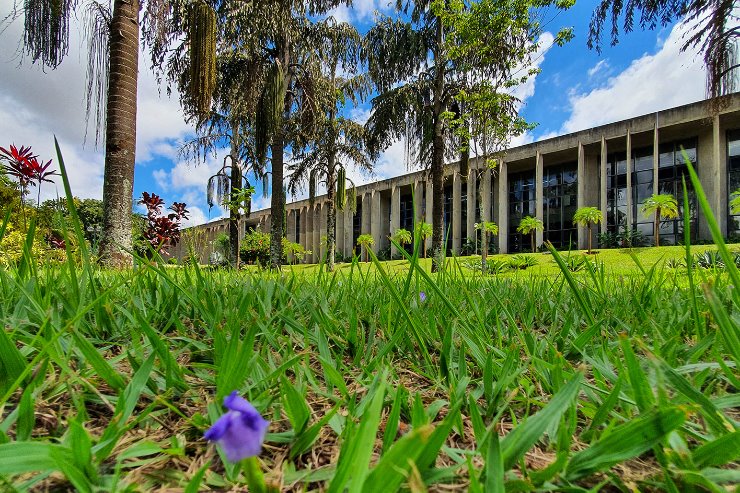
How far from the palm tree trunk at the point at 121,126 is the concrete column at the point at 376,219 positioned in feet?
92.3

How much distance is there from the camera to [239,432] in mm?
295

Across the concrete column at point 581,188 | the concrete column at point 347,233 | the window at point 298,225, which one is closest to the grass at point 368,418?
the concrete column at point 581,188

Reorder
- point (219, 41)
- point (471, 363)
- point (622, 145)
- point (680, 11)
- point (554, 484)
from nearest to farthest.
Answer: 1. point (554, 484)
2. point (471, 363)
3. point (680, 11)
4. point (219, 41)
5. point (622, 145)

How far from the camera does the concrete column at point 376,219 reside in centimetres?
3328

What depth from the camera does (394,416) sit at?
48cm

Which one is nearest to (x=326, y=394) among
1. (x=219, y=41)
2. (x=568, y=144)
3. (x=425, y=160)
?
(x=219, y=41)

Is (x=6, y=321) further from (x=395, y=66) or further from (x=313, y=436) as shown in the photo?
(x=395, y=66)

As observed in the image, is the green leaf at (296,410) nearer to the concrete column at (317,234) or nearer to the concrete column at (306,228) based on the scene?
the concrete column at (317,234)

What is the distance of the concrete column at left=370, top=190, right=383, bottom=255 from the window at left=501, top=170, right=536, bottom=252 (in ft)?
38.2

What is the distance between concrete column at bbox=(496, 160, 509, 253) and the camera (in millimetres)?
25359

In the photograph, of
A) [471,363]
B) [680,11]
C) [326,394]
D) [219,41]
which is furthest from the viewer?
[219,41]

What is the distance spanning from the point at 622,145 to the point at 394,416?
27956mm

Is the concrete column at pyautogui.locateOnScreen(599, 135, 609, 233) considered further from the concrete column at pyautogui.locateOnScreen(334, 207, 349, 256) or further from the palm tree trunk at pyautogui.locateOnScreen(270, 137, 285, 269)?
the concrete column at pyautogui.locateOnScreen(334, 207, 349, 256)

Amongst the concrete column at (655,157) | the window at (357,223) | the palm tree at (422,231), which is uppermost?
the concrete column at (655,157)
